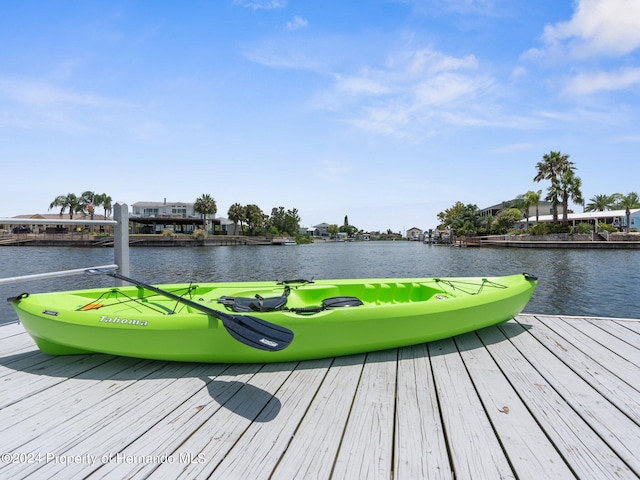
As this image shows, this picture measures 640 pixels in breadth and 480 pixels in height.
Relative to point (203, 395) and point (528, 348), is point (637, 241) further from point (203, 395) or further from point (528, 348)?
point (203, 395)

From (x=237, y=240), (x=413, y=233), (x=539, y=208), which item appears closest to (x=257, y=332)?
(x=237, y=240)

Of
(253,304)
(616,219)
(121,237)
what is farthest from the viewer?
(616,219)

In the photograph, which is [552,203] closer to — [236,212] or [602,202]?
[602,202]

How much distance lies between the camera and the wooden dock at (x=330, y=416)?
166cm

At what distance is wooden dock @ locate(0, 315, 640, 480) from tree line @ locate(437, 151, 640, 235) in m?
53.6

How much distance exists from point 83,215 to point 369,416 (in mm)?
106132

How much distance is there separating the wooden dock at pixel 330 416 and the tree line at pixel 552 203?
53.6m

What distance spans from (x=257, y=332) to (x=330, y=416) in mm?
728

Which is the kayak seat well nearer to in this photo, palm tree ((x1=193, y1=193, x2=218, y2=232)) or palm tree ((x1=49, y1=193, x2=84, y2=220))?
palm tree ((x1=193, y1=193, x2=218, y2=232))

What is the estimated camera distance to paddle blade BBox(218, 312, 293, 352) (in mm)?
2291

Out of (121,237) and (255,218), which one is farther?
(255,218)

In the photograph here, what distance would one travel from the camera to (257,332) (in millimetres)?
2422

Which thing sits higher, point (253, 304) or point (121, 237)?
point (121, 237)

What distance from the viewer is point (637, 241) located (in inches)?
1565
